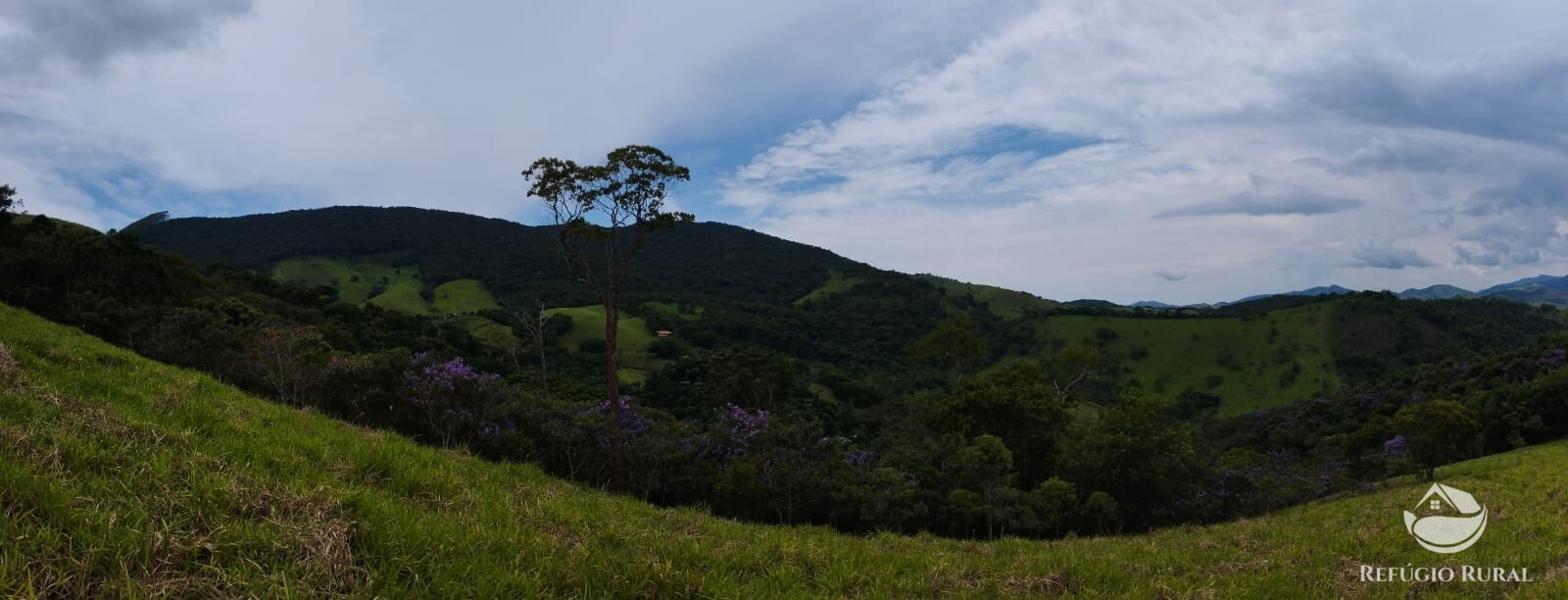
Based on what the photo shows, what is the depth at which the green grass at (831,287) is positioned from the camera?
17038 centimetres

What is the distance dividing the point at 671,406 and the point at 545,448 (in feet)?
143

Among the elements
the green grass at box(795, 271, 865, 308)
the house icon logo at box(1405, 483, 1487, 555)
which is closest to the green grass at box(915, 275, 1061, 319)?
the green grass at box(795, 271, 865, 308)

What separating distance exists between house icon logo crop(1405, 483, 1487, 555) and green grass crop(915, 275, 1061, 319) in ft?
460

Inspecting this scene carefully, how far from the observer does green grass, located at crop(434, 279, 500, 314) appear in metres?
124

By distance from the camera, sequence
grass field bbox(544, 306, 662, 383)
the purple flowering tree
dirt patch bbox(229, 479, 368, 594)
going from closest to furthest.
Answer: dirt patch bbox(229, 479, 368, 594), the purple flowering tree, grass field bbox(544, 306, 662, 383)

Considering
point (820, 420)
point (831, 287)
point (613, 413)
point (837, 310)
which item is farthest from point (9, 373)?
point (831, 287)

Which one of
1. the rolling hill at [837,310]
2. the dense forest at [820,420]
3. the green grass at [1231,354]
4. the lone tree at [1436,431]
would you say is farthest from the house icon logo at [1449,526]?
the green grass at [1231,354]

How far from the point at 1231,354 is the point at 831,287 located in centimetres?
9644

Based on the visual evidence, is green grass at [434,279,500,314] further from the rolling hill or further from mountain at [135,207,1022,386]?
the rolling hill

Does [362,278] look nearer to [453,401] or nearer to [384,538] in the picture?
[453,401]

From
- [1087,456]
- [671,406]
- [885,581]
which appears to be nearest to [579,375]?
[671,406]

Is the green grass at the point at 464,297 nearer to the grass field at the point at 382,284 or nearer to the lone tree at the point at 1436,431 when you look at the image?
the grass field at the point at 382,284

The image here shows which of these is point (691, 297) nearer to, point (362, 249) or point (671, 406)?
point (362, 249)

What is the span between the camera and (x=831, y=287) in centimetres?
17962
